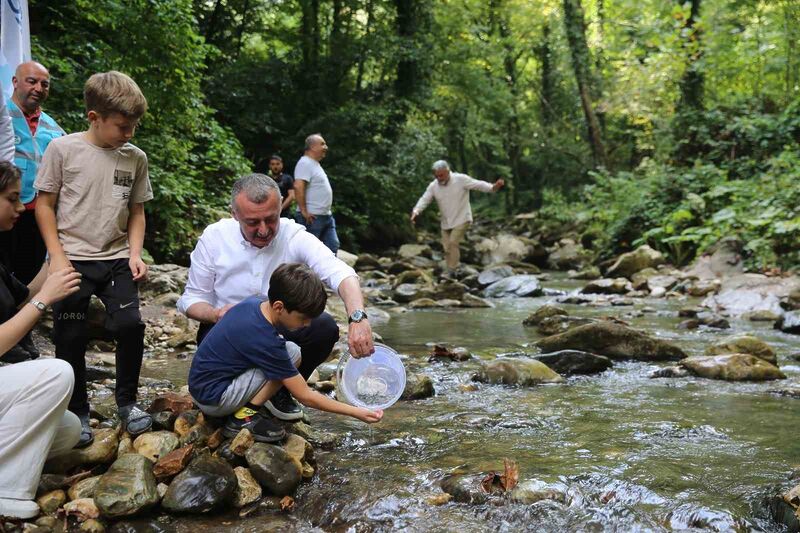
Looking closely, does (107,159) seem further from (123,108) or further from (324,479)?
(324,479)

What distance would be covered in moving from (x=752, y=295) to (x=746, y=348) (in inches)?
149

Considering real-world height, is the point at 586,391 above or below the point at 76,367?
below

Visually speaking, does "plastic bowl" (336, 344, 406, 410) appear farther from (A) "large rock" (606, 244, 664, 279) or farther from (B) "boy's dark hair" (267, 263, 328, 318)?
(A) "large rock" (606, 244, 664, 279)

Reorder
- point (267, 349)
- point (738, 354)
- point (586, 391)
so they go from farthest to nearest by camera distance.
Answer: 1. point (738, 354)
2. point (586, 391)
3. point (267, 349)

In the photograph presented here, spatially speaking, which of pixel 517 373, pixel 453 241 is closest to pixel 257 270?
pixel 517 373

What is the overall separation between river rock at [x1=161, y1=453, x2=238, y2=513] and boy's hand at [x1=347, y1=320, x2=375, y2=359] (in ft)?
2.27

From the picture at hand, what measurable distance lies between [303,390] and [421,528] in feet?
2.37

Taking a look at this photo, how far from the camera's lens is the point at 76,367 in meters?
3.09

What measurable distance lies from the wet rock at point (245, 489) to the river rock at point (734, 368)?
11.9 ft

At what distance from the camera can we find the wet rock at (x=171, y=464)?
279 centimetres

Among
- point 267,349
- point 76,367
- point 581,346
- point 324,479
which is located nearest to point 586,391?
point 581,346

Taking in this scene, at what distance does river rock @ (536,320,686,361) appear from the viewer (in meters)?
5.92

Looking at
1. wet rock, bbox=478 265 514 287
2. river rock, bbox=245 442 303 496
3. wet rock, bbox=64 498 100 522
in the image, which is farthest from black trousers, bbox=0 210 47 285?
wet rock, bbox=478 265 514 287

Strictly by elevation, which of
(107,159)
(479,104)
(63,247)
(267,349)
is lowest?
(267,349)
